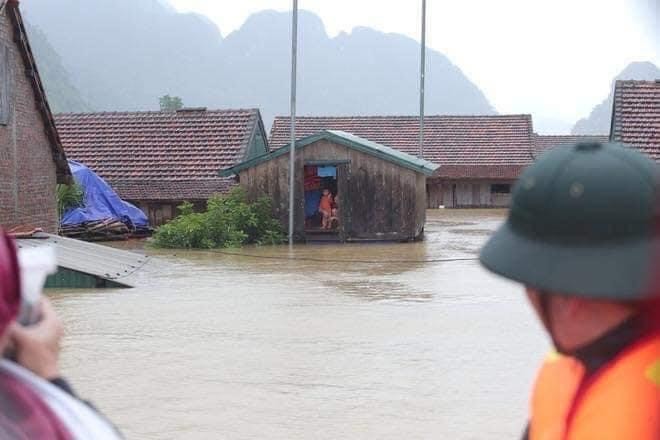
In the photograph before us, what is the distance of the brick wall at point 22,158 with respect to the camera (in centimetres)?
1780

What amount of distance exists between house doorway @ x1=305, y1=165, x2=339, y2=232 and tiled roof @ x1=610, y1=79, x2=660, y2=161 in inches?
286

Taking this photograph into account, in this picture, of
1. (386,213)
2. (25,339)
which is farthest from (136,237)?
(25,339)

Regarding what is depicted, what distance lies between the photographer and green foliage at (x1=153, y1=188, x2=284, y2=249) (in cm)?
2112

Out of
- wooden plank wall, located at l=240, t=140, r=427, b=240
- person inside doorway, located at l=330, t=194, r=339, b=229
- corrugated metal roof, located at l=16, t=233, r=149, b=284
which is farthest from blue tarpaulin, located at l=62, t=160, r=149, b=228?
corrugated metal roof, located at l=16, t=233, r=149, b=284

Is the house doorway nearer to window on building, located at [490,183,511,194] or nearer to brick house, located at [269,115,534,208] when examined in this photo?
brick house, located at [269,115,534,208]

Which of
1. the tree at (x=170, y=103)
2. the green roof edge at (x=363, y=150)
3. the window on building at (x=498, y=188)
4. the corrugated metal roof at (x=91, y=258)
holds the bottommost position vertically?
the corrugated metal roof at (x=91, y=258)

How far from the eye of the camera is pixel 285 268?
16.3 m

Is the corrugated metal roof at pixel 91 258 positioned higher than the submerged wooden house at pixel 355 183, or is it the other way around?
the submerged wooden house at pixel 355 183

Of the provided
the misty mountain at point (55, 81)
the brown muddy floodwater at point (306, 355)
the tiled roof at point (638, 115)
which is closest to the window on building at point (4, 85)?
the brown muddy floodwater at point (306, 355)

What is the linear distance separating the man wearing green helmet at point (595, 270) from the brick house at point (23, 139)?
1668 cm

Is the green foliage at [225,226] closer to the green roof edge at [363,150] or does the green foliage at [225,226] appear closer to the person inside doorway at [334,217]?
the green roof edge at [363,150]

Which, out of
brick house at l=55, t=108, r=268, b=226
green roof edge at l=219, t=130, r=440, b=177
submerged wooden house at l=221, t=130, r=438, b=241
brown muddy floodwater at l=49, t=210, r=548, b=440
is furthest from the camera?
brick house at l=55, t=108, r=268, b=226

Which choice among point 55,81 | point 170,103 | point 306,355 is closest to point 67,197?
point 306,355

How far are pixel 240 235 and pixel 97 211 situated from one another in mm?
4294
